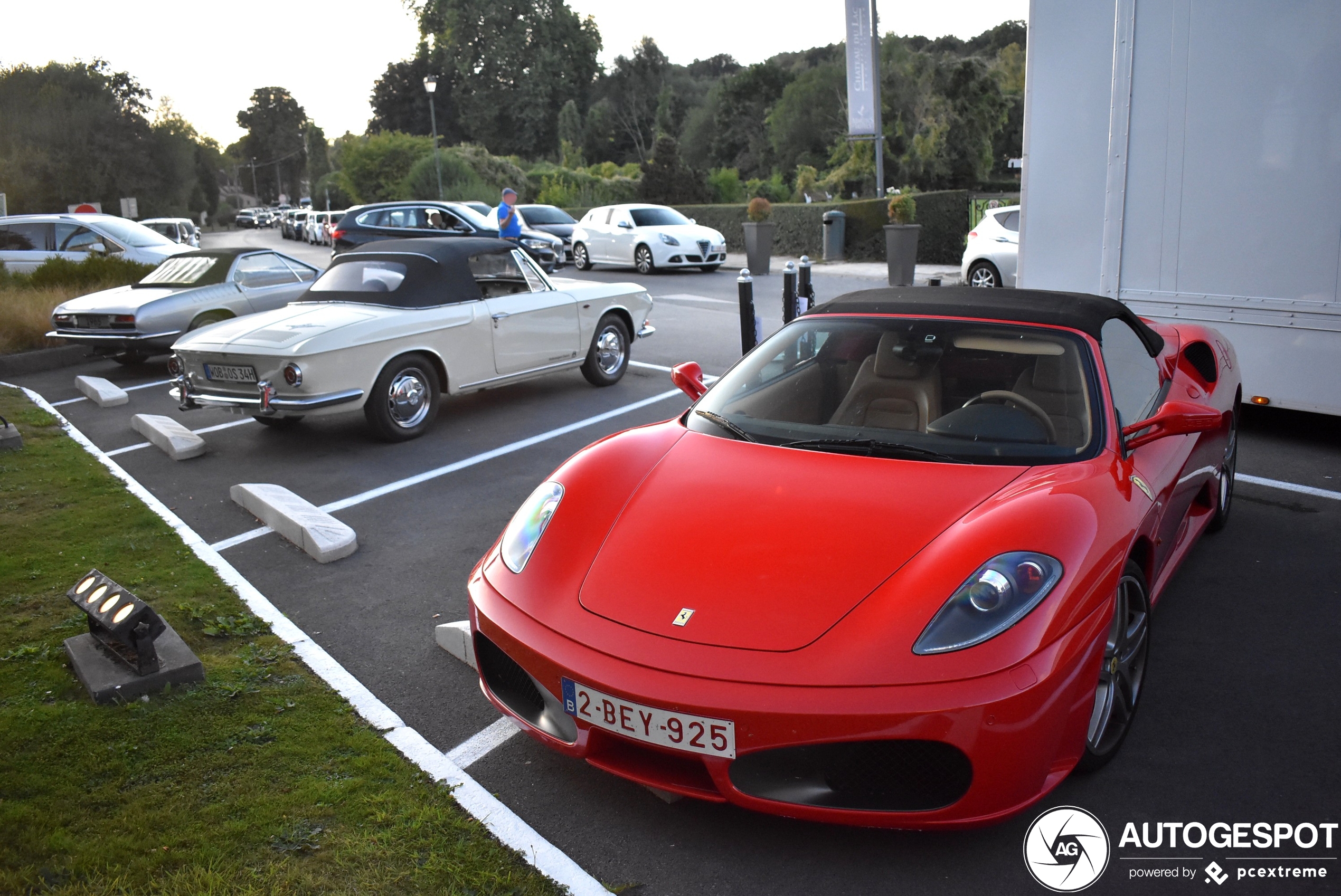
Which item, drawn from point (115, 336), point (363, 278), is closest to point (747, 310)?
point (363, 278)

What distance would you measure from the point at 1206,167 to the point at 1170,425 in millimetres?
3694

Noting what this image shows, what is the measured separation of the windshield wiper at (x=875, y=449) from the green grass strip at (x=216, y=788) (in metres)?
1.65

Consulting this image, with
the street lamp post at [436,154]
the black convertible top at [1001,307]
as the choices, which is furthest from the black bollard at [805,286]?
the street lamp post at [436,154]

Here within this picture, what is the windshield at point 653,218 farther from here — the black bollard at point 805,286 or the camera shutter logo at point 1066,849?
the camera shutter logo at point 1066,849

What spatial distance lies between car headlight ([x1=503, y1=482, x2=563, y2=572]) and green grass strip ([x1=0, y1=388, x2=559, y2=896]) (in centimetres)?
73

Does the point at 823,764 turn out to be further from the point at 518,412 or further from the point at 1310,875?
the point at 518,412

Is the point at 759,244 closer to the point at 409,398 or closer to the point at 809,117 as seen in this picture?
the point at 409,398

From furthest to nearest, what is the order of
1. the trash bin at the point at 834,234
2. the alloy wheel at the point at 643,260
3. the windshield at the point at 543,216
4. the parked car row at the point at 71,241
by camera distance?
the windshield at the point at 543,216 < the trash bin at the point at 834,234 < the alloy wheel at the point at 643,260 < the parked car row at the point at 71,241

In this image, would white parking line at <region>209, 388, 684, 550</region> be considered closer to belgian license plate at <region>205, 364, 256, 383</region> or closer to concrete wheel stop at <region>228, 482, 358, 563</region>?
concrete wheel stop at <region>228, 482, 358, 563</region>

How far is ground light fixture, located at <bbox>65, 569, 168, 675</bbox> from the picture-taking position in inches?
138

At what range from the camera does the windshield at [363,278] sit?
7.89 meters

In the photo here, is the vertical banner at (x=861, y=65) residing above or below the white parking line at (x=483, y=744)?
above

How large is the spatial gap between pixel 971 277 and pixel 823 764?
43.3 ft

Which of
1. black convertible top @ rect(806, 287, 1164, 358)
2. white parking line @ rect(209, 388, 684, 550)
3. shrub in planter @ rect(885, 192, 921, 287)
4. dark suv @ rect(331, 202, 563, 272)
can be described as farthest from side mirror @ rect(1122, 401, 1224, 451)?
dark suv @ rect(331, 202, 563, 272)
